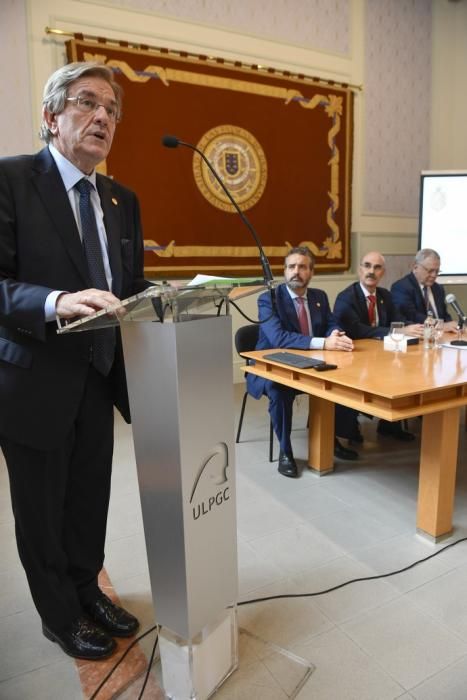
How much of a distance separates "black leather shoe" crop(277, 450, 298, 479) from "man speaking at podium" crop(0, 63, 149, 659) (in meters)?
1.35

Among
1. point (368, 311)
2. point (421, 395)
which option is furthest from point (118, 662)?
point (368, 311)

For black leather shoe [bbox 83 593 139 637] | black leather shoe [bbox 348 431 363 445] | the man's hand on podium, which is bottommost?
black leather shoe [bbox 348 431 363 445]

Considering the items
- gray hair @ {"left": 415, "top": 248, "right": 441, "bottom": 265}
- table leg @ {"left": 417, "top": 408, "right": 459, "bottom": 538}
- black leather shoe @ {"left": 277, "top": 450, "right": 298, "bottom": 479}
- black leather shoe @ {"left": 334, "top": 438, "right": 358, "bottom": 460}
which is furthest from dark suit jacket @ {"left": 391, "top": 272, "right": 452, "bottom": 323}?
table leg @ {"left": 417, "top": 408, "right": 459, "bottom": 538}

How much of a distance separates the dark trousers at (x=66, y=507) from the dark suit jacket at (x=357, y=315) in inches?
79.5

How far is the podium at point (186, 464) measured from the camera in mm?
1005

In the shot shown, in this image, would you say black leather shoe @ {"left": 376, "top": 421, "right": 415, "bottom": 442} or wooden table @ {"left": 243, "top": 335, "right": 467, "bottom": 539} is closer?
wooden table @ {"left": 243, "top": 335, "right": 467, "bottom": 539}

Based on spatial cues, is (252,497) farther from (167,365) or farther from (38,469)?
(167,365)

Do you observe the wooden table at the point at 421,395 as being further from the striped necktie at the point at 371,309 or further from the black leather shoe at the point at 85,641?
the black leather shoe at the point at 85,641

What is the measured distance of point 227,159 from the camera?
13.8 feet

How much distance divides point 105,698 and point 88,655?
0.13 meters

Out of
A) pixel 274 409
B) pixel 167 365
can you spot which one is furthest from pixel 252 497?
pixel 167 365

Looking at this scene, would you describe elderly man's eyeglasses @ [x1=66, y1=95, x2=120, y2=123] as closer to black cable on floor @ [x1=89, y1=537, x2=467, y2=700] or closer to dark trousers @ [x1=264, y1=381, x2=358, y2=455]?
black cable on floor @ [x1=89, y1=537, x2=467, y2=700]

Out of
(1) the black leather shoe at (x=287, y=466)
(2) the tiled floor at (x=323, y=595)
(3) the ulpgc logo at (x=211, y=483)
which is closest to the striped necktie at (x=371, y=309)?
(2) the tiled floor at (x=323, y=595)

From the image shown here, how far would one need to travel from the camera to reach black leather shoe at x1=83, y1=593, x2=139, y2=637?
1444mm
